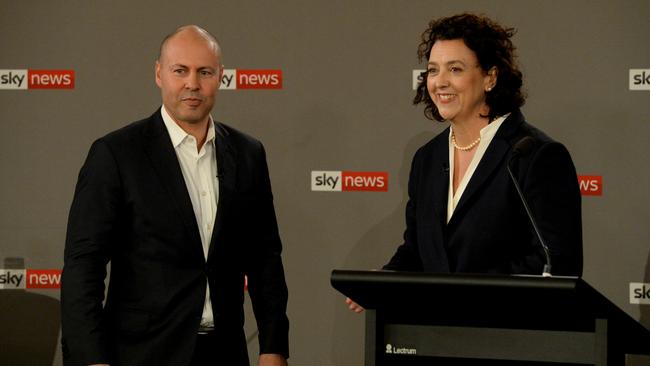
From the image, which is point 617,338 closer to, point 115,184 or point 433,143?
point 433,143

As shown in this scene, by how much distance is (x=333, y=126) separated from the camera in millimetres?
4746

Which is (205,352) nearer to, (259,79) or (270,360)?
(270,360)

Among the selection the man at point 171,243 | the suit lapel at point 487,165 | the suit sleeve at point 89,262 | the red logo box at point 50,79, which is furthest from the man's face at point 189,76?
the red logo box at point 50,79

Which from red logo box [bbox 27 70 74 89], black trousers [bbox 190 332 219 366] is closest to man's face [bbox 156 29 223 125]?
black trousers [bbox 190 332 219 366]

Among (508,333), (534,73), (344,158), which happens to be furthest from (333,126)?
(508,333)

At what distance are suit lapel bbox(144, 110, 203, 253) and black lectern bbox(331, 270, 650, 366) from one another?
99 centimetres

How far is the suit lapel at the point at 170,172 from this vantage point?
3.03 meters

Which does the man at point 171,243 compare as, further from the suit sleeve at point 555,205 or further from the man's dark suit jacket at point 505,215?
the suit sleeve at point 555,205

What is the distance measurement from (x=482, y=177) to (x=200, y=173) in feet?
3.32

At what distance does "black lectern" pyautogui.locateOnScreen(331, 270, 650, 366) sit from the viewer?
1.95 meters

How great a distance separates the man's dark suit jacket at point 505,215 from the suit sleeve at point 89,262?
98cm

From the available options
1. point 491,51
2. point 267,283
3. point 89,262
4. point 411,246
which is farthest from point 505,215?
point 89,262

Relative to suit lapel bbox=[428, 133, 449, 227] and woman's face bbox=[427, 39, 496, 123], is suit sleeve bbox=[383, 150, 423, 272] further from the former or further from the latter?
woman's face bbox=[427, 39, 496, 123]

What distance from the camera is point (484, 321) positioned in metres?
2.16
